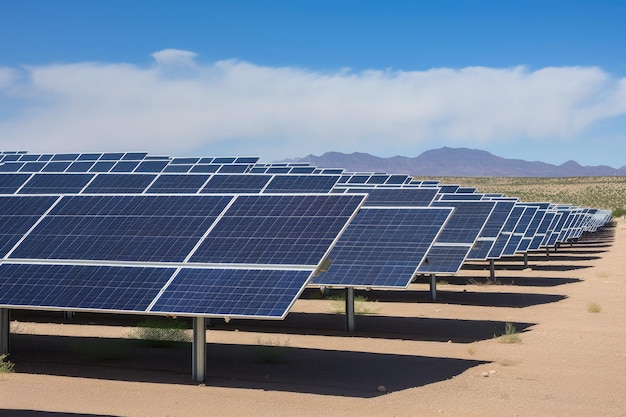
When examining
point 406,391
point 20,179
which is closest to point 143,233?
point 406,391

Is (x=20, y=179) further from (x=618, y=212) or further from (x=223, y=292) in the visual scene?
(x=618, y=212)

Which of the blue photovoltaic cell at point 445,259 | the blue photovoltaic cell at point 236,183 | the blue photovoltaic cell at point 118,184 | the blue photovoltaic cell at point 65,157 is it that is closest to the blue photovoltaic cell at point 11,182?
the blue photovoltaic cell at point 118,184

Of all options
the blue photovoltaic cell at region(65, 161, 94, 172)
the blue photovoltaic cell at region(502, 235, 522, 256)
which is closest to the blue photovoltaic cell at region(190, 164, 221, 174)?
the blue photovoltaic cell at region(65, 161, 94, 172)

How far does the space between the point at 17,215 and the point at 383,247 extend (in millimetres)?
8981

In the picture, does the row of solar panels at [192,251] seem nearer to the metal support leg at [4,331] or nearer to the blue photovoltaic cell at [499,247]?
the metal support leg at [4,331]

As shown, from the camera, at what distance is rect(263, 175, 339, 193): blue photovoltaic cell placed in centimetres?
2991

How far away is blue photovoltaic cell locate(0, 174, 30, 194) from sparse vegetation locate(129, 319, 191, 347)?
8525 millimetres

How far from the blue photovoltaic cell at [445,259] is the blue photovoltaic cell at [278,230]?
31.6ft

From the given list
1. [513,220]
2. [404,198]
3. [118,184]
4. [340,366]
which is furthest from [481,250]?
[340,366]

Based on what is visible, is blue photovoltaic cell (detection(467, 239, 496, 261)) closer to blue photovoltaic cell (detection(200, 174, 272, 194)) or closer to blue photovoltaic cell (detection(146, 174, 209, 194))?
blue photovoltaic cell (detection(200, 174, 272, 194))

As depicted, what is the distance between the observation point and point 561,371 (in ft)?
56.7

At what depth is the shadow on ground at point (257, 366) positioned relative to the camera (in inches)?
620

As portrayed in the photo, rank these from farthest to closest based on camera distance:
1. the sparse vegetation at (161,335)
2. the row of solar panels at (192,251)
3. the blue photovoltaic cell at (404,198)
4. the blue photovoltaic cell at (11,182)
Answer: the blue photovoltaic cell at (404,198) → the blue photovoltaic cell at (11,182) → the sparse vegetation at (161,335) → the row of solar panels at (192,251)

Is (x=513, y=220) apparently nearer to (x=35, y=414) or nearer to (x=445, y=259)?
(x=445, y=259)
